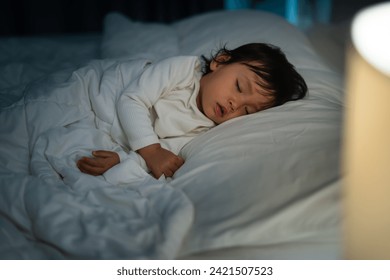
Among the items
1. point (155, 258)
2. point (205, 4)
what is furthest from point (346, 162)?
point (205, 4)

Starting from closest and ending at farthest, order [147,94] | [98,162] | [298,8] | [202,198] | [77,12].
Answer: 1. [202,198]
2. [98,162]
3. [147,94]
4. [298,8]
5. [77,12]

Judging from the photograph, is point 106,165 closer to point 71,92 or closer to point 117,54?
point 71,92

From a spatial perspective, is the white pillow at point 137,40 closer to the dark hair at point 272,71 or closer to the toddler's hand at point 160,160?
the dark hair at point 272,71

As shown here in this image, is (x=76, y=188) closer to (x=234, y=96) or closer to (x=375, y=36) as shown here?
(x=234, y=96)

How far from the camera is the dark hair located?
0.83 metres

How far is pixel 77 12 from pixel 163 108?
3.70 feet

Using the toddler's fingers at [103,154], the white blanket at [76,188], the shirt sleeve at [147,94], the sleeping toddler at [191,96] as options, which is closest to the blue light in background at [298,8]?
the sleeping toddler at [191,96]

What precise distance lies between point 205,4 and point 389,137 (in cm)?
131

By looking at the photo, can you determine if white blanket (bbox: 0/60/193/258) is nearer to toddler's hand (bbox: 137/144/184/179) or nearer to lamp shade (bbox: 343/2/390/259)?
toddler's hand (bbox: 137/144/184/179)

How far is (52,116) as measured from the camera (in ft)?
2.54

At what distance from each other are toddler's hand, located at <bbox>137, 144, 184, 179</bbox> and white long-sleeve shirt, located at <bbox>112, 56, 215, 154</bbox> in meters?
0.01

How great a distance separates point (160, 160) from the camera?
0.70m

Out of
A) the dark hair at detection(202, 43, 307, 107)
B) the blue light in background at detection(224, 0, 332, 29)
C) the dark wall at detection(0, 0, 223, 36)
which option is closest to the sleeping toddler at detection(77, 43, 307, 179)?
the dark hair at detection(202, 43, 307, 107)

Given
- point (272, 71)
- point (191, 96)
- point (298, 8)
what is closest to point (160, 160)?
point (191, 96)
